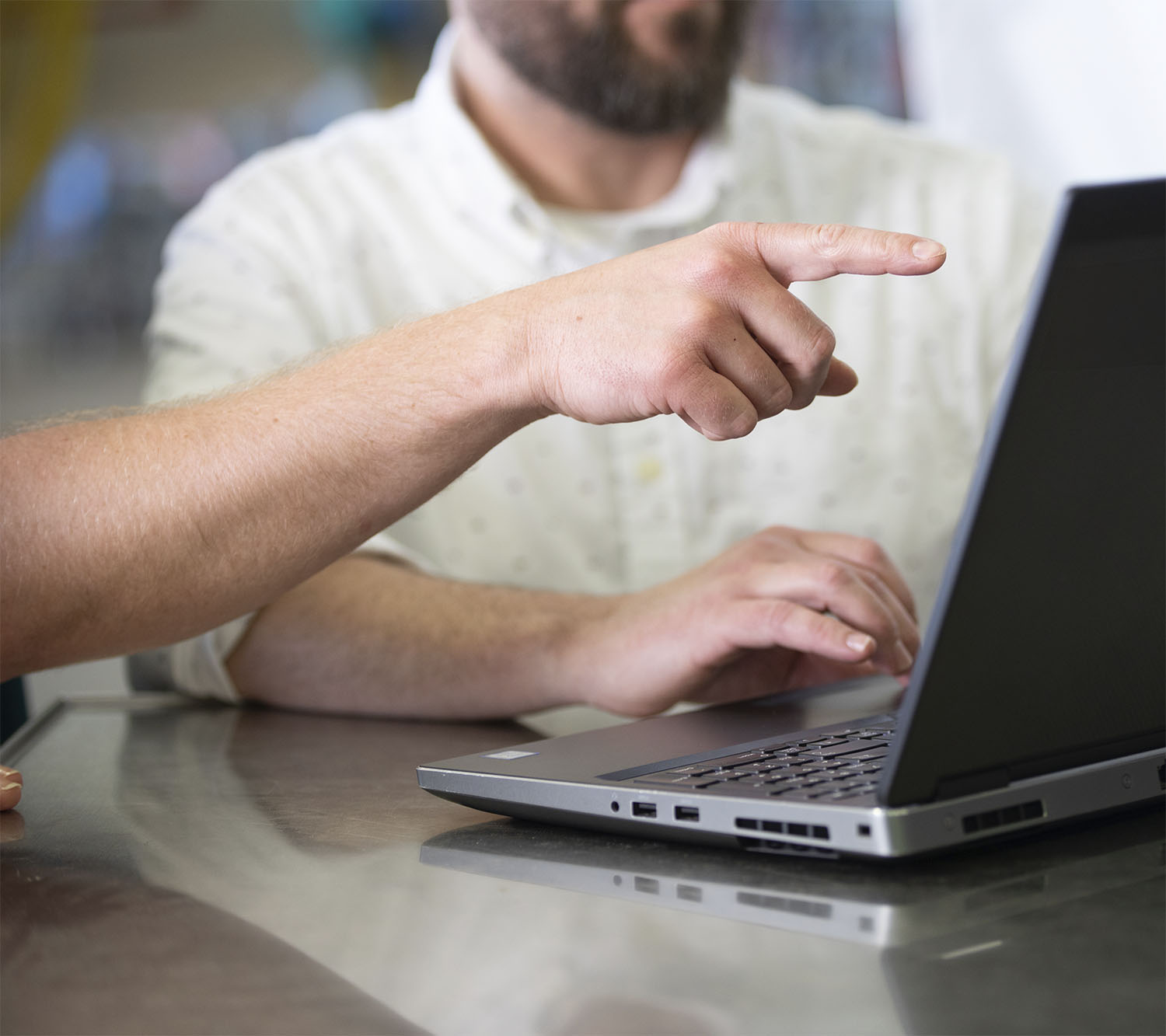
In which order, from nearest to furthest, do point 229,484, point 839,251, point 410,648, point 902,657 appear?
point 839,251 < point 229,484 < point 902,657 < point 410,648

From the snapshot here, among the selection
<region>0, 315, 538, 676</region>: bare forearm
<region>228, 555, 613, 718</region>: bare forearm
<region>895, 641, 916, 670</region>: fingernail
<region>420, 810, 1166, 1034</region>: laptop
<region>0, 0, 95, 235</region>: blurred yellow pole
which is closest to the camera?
<region>420, 810, 1166, 1034</region>: laptop

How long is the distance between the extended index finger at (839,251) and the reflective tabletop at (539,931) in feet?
0.67

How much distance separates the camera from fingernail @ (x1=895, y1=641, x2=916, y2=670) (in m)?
0.69

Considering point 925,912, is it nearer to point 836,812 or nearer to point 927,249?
point 836,812

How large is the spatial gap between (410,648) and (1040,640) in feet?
1.66

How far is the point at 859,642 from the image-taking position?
24.9 inches

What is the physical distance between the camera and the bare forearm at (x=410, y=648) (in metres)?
0.79

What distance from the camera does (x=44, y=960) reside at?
0.37 meters

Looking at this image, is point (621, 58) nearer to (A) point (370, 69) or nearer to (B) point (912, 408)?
(B) point (912, 408)

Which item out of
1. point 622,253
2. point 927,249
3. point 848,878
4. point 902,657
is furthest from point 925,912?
point 622,253

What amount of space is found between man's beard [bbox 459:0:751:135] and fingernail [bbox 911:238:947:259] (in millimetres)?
833

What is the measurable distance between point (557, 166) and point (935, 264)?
2.90 ft

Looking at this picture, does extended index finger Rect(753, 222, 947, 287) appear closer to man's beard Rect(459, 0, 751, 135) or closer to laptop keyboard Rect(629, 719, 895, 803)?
laptop keyboard Rect(629, 719, 895, 803)

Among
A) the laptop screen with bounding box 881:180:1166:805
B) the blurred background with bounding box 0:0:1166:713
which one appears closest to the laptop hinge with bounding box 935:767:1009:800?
the laptop screen with bounding box 881:180:1166:805
